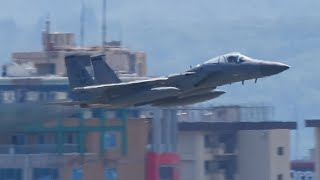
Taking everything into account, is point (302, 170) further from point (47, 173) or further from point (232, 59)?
point (232, 59)

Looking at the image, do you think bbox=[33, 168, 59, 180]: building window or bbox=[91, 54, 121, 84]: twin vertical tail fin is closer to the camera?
bbox=[91, 54, 121, 84]: twin vertical tail fin

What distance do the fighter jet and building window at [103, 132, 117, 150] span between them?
35.2m

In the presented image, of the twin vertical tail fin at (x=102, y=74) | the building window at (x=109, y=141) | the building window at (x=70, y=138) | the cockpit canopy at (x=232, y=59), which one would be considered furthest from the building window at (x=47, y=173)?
the cockpit canopy at (x=232, y=59)

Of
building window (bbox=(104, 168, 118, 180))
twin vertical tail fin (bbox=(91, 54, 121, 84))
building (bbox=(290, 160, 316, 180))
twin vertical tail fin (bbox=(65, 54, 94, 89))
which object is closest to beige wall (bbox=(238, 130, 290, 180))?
building window (bbox=(104, 168, 118, 180))

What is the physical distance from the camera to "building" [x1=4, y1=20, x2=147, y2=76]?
14175 centimetres

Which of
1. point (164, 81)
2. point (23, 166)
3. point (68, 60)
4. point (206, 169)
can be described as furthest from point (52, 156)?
point (164, 81)

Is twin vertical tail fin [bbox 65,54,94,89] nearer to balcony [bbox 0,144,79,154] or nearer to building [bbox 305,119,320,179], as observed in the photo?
building [bbox 305,119,320,179]

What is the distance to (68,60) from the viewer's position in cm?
9288

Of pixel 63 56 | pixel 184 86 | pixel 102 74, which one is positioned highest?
pixel 63 56

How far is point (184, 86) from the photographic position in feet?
275

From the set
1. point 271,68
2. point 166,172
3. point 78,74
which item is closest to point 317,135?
point 166,172

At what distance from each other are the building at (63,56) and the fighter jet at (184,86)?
50939mm

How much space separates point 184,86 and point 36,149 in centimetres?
3900

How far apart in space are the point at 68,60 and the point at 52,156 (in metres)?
28.7
